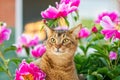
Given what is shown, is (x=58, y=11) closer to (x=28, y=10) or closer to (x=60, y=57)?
(x=60, y=57)

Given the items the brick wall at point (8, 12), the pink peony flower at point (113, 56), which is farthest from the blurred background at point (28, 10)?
the pink peony flower at point (113, 56)

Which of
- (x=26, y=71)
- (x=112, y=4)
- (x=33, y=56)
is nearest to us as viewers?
(x=26, y=71)

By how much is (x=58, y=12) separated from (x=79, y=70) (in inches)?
8.7

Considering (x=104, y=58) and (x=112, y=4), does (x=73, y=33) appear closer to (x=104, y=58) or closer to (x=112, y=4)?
(x=104, y=58)

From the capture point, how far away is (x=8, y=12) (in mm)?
3707

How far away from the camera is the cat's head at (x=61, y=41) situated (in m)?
1.14

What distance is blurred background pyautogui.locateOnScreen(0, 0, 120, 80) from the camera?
3607mm

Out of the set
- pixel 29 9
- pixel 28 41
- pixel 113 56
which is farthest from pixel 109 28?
pixel 29 9

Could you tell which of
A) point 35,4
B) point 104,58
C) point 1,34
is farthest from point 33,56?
point 35,4

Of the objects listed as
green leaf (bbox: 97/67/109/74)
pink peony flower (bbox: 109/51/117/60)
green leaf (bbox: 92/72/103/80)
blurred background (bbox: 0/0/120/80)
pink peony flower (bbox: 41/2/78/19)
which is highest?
blurred background (bbox: 0/0/120/80)

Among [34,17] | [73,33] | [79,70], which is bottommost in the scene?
[79,70]

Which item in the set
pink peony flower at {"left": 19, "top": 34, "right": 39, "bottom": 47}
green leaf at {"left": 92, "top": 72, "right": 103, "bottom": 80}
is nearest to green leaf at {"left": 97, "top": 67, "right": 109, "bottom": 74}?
green leaf at {"left": 92, "top": 72, "right": 103, "bottom": 80}

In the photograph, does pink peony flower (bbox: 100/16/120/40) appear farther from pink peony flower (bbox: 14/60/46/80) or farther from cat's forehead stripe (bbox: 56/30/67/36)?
pink peony flower (bbox: 14/60/46/80)

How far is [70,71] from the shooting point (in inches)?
45.4
